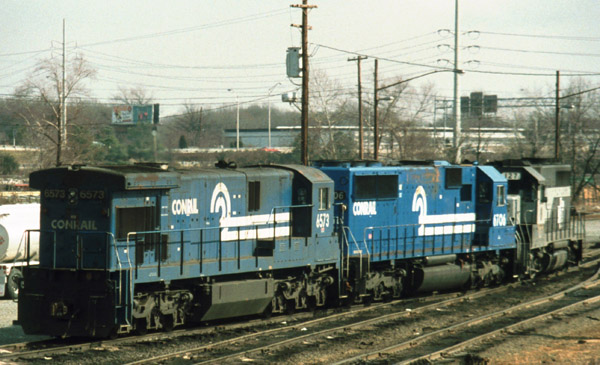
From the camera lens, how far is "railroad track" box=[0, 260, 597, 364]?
13.4 m

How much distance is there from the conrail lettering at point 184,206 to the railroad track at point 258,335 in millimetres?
2470

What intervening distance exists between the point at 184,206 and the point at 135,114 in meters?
53.7

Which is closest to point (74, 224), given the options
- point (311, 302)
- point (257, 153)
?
point (311, 302)

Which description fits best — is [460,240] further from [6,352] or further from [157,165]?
[6,352]

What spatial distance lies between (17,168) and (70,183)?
131 ft

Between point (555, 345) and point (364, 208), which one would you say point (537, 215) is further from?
point (555, 345)

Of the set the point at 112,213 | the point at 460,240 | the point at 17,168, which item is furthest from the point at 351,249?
the point at 17,168

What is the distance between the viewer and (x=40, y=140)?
54281mm

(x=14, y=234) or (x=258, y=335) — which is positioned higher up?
(x=14, y=234)

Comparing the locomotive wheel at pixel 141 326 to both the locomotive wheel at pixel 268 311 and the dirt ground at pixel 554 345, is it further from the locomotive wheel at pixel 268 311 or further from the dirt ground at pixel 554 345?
the dirt ground at pixel 554 345

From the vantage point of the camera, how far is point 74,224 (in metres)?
14.9

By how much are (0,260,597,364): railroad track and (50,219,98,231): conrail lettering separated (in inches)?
85.5

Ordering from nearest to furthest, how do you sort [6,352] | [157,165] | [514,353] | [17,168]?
[6,352], [514,353], [157,165], [17,168]

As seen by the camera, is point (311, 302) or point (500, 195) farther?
point (500, 195)
